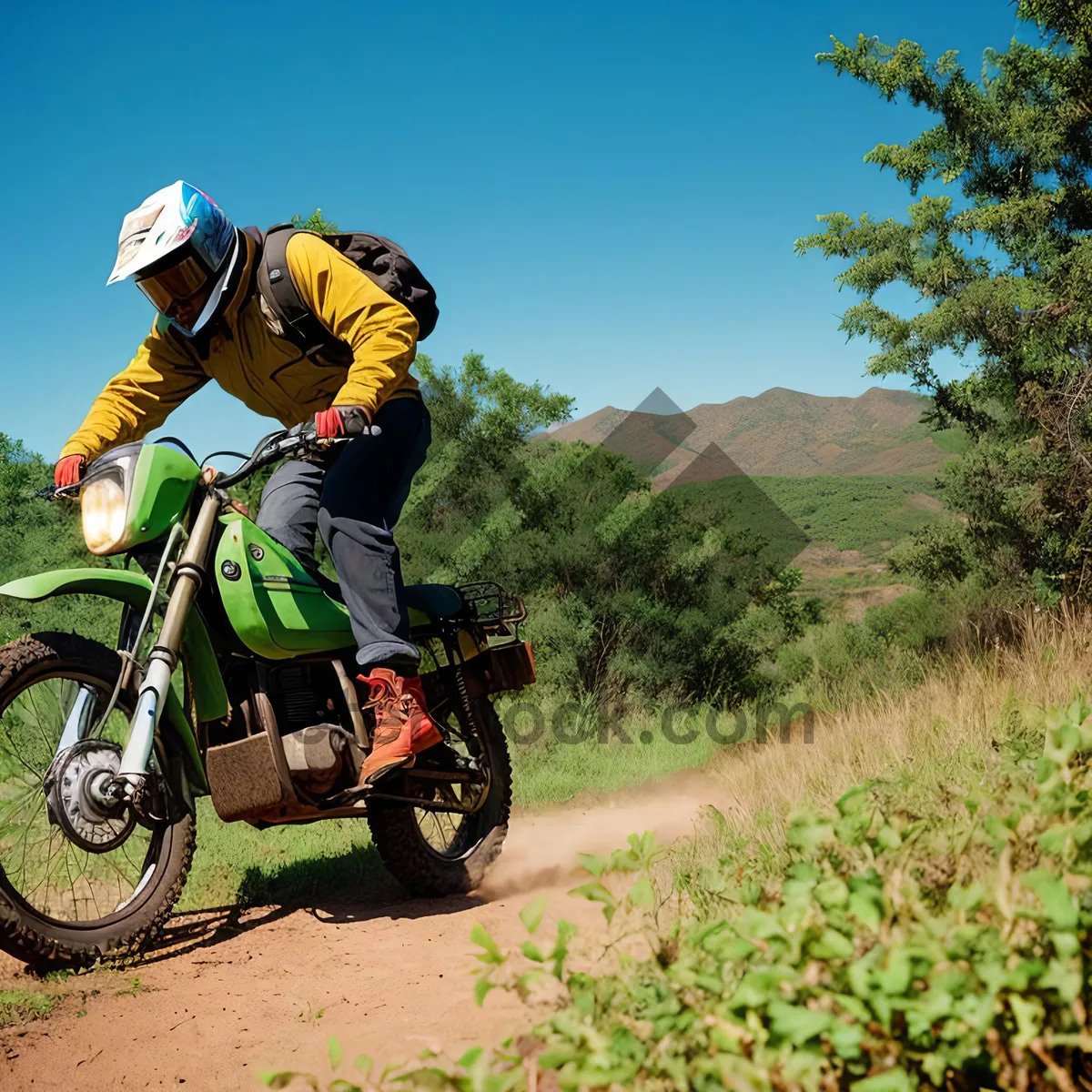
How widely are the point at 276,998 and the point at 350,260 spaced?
2.64 meters

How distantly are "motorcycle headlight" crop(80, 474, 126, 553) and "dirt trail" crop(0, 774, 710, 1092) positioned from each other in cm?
135

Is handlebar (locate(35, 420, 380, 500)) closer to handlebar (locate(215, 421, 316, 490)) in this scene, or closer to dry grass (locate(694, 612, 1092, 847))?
Answer: handlebar (locate(215, 421, 316, 490))

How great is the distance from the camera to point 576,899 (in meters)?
3.88

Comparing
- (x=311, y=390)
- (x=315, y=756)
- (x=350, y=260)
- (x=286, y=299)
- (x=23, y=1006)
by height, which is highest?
(x=350, y=260)

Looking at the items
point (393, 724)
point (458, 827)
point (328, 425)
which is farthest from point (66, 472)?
point (458, 827)

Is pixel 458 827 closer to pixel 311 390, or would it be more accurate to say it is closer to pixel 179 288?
pixel 311 390

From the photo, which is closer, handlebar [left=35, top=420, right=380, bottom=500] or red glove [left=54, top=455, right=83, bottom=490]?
handlebar [left=35, top=420, right=380, bottom=500]

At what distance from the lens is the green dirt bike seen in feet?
10.4

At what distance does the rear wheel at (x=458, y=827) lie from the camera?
14.0 feet

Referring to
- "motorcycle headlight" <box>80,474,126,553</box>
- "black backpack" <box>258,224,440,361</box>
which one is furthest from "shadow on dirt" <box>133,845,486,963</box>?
"black backpack" <box>258,224,440,361</box>

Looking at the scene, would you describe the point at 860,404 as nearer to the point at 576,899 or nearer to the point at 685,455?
the point at 685,455

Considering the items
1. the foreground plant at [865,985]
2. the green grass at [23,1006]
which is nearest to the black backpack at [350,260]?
the green grass at [23,1006]

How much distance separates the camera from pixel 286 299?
3879mm

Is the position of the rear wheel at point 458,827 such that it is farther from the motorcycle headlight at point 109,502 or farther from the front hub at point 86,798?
the motorcycle headlight at point 109,502
